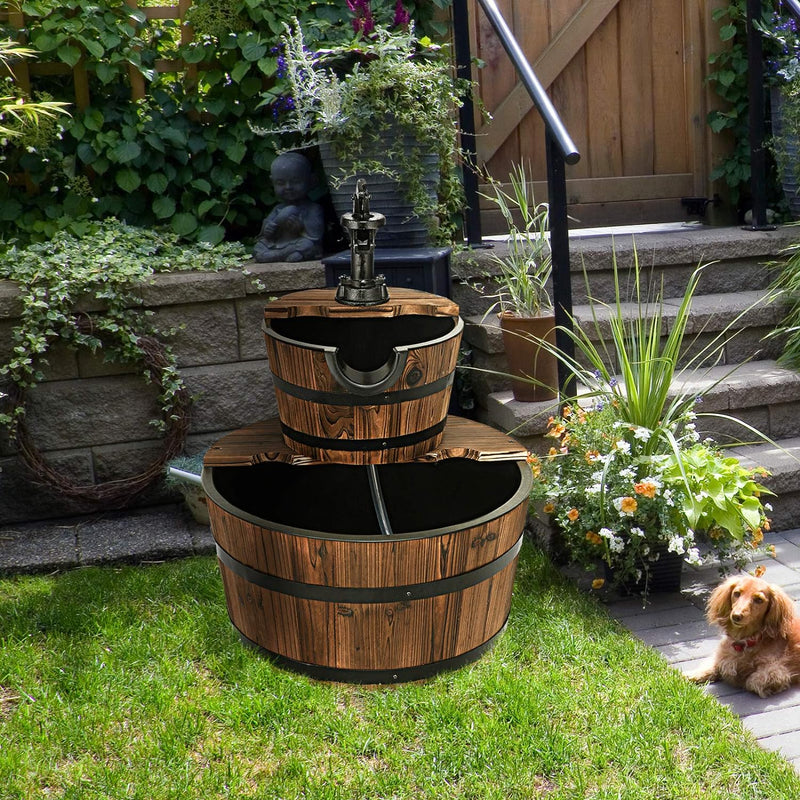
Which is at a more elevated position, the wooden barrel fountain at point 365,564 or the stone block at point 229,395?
the wooden barrel fountain at point 365,564

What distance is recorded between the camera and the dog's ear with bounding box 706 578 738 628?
7.78 ft

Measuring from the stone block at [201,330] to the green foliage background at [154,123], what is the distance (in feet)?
1.22

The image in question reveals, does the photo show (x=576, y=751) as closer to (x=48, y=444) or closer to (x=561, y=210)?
(x=561, y=210)

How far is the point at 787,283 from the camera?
388 cm

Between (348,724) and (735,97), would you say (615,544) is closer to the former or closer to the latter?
(348,724)

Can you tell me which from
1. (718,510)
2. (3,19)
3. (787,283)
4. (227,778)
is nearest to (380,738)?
(227,778)

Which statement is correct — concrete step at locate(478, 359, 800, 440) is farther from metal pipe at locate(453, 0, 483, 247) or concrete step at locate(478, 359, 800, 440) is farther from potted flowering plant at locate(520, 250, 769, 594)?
metal pipe at locate(453, 0, 483, 247)

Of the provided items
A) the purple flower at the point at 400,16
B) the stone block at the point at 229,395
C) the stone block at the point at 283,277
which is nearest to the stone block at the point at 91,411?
the stone block at the point at 229,395

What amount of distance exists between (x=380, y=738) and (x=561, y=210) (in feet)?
5.19

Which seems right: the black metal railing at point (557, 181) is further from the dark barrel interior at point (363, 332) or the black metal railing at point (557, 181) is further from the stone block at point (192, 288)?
the dark barrel interior at point (363, 332)

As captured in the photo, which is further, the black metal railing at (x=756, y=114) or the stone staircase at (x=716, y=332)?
the black metal railing at (x=756, y=114)

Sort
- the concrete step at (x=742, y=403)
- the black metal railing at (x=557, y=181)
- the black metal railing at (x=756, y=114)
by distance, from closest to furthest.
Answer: the black metal railing at (x=557, y=181) → the concrete step at (x=742, y=403) → the black metal railing at (x=756, y=114)

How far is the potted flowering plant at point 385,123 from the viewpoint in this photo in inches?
128

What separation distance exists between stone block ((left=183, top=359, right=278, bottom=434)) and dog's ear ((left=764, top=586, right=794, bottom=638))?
5.97 ft
